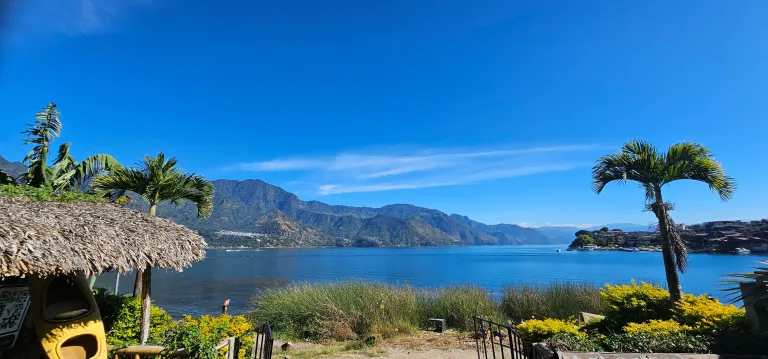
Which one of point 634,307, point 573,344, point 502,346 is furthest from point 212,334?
point 634,307

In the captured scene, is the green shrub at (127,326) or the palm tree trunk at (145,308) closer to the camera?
the palm tree trunk at (145,308)

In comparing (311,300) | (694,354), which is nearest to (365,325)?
(311,300)

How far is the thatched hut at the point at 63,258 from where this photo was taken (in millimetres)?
4441

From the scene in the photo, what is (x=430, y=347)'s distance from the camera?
29.9 feet

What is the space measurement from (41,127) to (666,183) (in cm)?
1697

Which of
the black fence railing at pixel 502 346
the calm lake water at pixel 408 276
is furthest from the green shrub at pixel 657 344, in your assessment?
the black fence railing at pixel 502 346

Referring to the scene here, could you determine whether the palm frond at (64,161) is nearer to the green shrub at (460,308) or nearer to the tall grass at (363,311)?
the tall grass at (363,311)

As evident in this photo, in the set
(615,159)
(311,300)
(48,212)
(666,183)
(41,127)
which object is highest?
(41,127)

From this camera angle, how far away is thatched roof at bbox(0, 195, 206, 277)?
4.35 m

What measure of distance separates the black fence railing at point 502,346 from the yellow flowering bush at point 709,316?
2633mm

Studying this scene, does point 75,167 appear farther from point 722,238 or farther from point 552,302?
point 722,238

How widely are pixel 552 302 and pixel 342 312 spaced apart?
21.8 feet

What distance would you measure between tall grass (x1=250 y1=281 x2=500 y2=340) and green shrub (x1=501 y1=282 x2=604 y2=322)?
95 centimetres

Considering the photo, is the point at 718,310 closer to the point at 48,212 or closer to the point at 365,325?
the point at 365,325
